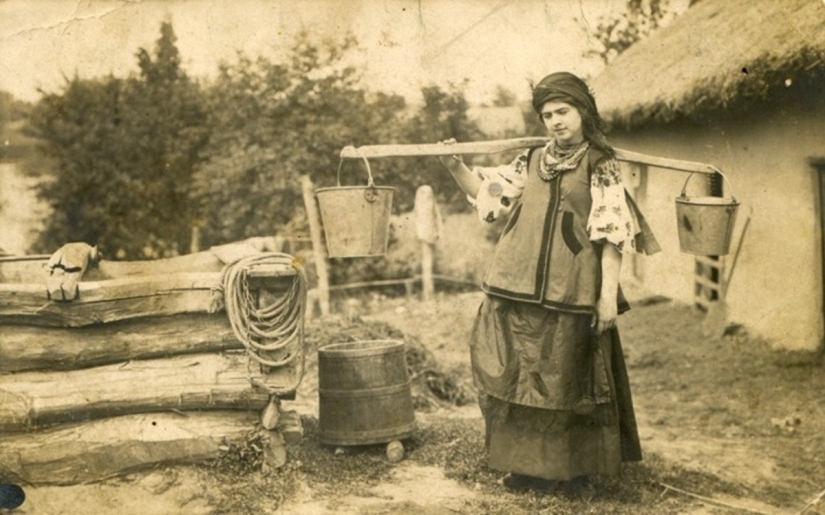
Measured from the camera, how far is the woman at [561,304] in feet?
12.1

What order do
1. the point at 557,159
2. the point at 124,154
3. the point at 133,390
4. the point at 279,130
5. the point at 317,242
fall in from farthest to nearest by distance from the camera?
the point at 317,242
the point at 279,130
the point at 124,154
the point at 133,390
the point at 557,159

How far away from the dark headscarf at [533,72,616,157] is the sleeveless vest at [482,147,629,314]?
64mm

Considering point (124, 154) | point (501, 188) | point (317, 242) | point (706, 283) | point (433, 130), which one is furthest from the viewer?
point (317, 242)

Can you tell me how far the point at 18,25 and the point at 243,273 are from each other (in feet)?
6.29

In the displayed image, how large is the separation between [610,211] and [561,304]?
19.6 inches

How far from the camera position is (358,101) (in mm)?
5004

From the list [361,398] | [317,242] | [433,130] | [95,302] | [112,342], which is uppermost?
[433,130]

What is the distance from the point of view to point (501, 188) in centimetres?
392

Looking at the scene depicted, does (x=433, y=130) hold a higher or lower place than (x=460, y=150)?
higher

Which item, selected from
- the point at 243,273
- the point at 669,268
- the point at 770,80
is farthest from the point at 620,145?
the point at 243,273

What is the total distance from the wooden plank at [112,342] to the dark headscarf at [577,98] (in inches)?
81.0

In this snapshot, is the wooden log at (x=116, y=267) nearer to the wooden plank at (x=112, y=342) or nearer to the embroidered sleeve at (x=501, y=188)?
the wooden plank at (x=112, y=342)

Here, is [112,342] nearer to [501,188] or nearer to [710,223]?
[501,188]

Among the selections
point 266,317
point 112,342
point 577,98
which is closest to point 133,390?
point 112,342
